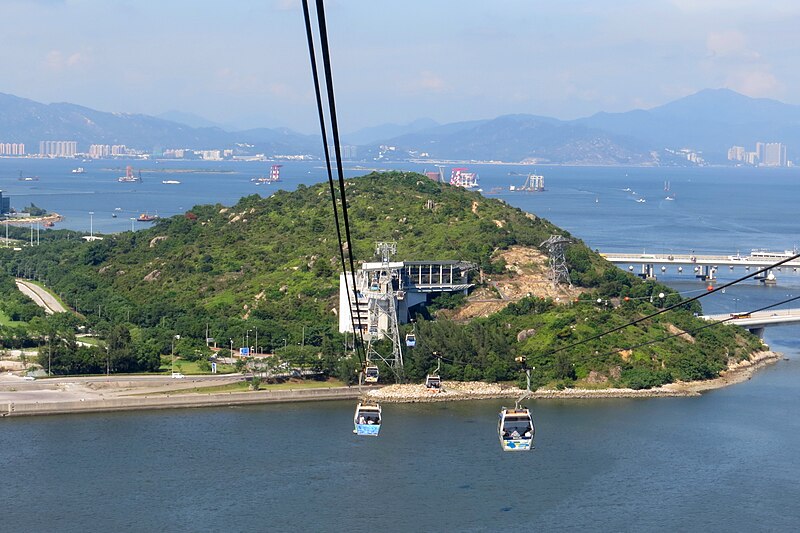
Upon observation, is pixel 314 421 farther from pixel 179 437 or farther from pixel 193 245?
pixel 193 245

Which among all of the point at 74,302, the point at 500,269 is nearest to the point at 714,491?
the point at 500,269

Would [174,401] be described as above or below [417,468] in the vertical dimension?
above

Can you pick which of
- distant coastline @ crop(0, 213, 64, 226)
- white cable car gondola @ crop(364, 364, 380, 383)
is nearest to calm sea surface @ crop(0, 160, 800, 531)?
white cable car gondola @ crop(364, 364, 380, 383)

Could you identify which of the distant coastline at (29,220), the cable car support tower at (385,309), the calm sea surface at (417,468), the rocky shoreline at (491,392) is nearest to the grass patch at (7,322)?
the calm sea surface at (417,468)

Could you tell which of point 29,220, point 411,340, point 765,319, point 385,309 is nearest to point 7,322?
point 385,309

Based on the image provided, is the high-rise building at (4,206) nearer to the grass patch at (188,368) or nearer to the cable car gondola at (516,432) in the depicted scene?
the grass patch at (188,368)

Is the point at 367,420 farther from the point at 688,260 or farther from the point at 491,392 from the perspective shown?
the point at 688,260
